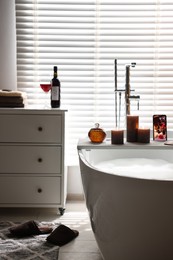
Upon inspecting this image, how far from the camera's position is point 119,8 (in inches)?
133

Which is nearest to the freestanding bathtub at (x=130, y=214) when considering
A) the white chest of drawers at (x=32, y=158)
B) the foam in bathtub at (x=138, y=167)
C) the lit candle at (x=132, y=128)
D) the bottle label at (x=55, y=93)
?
the foam in bathtub at (x=138, y=167)

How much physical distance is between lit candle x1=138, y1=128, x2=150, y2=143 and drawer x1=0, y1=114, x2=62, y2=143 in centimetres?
55

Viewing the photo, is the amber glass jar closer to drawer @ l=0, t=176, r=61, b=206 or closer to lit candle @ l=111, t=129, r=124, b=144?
lit candle @ l=111, t=129, r=124, b=144

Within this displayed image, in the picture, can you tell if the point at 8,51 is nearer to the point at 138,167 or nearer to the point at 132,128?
the point at 132,128

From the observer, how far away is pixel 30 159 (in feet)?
9.73

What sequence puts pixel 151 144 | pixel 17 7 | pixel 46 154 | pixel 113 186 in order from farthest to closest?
pixel 17 7
pixel 46 154
pixel 151 144
pixel 113 186

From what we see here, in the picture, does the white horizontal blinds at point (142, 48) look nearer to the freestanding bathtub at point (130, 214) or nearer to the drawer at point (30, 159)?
the drawer at point (30, 159)

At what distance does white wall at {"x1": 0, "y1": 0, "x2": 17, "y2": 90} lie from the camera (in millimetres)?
3359

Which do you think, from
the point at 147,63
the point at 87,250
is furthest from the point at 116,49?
the point at 87,250

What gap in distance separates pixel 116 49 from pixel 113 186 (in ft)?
5.69

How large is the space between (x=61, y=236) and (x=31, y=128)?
779 mm

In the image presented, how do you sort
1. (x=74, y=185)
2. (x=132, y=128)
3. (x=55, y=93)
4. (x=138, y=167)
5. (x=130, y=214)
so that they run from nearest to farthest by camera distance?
1. (x=130, y=214)
2. (x=138, y=167)
3. (x=132, y=128)
4. (x=55, y=93)
5. (x=74, y=185)

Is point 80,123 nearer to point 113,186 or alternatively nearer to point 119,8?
point 119,8

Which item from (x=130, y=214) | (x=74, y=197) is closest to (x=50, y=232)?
(x=74, y=197)
